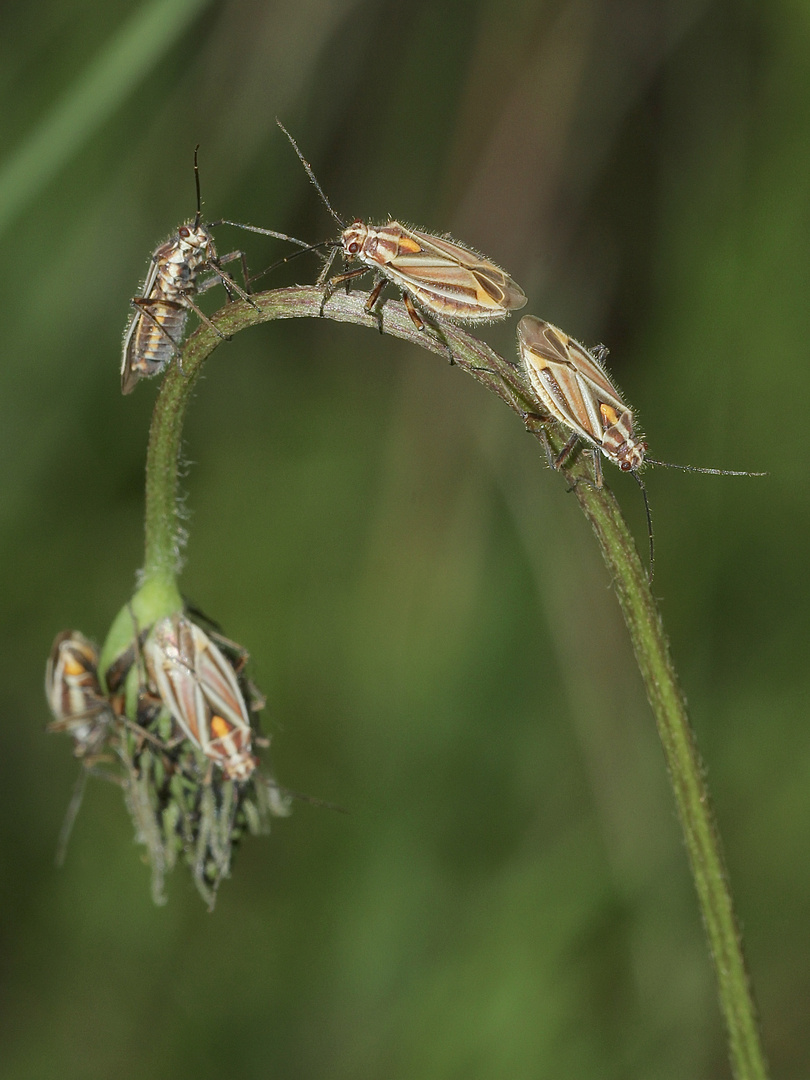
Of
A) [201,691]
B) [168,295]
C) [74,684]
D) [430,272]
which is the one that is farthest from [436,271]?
[74,684]

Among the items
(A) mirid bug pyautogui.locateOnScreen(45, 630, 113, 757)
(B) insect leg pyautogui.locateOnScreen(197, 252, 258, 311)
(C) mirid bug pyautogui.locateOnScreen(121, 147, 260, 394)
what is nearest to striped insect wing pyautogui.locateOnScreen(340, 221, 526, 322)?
(B) insect leg pyautogui.locateOnScreen(197, 252, 258, 311)

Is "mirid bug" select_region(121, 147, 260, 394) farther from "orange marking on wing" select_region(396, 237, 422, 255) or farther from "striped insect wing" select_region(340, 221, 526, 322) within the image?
"orange marking on wing" select_region(396, 237, 422, 255)

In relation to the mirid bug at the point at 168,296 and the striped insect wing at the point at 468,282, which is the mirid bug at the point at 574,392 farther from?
the mirid bug at the point at 168,296

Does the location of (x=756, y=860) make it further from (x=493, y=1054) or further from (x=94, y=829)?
(x=94, y=829)

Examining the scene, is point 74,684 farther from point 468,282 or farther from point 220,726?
point 468,282

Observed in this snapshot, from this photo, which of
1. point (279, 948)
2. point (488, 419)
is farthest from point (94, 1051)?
point (488, 419)
